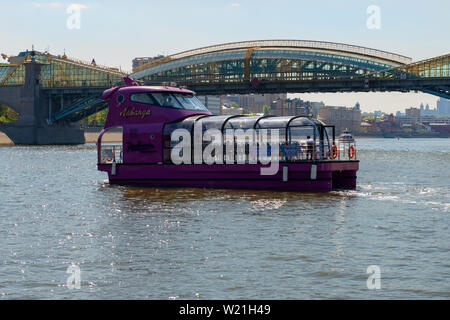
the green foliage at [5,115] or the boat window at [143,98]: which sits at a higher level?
the green foliage at [5,115]

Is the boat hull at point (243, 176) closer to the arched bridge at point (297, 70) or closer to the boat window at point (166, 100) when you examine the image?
the boat window at point (166, 100)

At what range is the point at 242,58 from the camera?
401ft

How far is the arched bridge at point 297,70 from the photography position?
3777 inches

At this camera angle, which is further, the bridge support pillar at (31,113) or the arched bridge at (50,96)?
the bridge support pillar at (31,113)

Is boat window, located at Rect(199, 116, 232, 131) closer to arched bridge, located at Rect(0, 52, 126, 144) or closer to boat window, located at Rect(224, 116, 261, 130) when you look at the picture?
boat window, located at Rect(224, 116, 261, 130)

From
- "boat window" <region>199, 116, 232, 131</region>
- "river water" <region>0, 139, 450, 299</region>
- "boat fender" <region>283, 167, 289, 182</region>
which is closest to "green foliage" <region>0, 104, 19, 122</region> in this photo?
"boat window" <region>199, 116, 232, 131</region>

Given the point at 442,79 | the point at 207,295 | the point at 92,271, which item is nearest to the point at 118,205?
the point at 92,271

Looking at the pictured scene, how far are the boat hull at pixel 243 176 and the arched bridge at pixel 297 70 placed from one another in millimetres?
60830

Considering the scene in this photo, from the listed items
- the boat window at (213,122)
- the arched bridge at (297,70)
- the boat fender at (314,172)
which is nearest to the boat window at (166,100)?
the boat window at (213,122)

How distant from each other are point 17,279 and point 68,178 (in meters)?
32.2

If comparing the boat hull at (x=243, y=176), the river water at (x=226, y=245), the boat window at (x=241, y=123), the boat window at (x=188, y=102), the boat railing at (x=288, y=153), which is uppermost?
the boat window at (x=188, y=102)

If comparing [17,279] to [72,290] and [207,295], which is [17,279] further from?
[207,295]

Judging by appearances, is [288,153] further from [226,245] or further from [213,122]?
[226,245]
